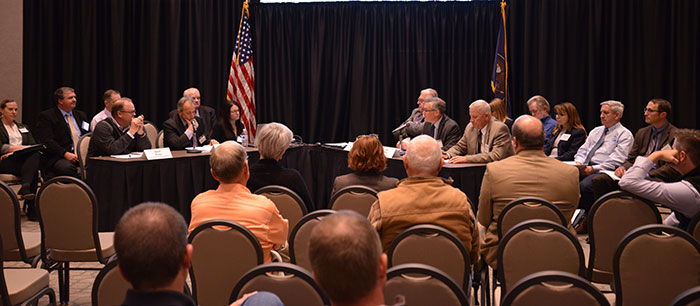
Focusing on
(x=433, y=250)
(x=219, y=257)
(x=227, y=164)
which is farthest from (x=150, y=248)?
(x=227, y=164)

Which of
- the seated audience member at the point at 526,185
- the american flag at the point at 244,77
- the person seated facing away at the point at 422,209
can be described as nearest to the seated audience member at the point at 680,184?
the seated audience member at the point at 526,185

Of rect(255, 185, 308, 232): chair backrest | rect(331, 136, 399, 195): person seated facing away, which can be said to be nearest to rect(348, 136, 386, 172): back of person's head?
rect(331, 136, 399, 195): person seated facing away

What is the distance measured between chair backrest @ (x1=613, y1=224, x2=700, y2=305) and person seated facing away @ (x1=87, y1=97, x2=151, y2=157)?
5.15 metres

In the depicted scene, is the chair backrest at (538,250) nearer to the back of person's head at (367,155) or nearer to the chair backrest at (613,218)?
the chair backrest at (613,218)

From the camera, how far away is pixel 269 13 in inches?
409

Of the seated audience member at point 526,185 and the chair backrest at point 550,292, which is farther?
the seated audience member at point 526,185

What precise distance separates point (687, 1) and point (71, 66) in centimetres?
957

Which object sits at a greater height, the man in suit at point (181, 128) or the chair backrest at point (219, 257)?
the man in suit at point (181, 128)

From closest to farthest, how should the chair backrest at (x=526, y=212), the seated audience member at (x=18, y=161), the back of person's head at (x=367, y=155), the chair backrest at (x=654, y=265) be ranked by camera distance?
the chair backrest at (x=654, y=265) → the chair backrest at (x=526, y=212) → the back of person's head at (x=367, y=155) → the seated audience member at (x=18, y=161)

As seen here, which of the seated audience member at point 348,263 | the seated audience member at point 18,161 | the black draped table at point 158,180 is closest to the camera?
the seated audience member at point 348,263

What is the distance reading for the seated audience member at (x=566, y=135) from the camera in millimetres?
7961

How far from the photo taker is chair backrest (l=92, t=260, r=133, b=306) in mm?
2639

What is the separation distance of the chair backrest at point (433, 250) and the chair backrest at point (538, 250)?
9.5 inches

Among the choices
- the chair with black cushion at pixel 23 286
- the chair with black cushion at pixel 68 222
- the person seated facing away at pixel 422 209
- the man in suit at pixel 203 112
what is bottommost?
the chair with black cushion at pixel 23 286
